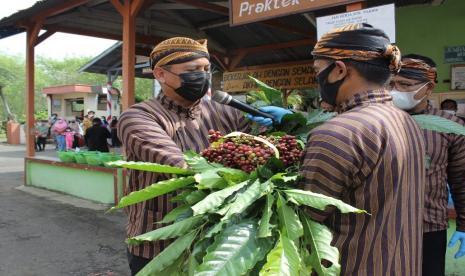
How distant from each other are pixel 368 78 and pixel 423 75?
120 centimetres

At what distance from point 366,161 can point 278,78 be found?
7093 millimetres

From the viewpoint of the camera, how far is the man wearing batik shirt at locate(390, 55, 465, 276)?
7.77ft

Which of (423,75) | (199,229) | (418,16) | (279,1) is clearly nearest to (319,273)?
(199,229)

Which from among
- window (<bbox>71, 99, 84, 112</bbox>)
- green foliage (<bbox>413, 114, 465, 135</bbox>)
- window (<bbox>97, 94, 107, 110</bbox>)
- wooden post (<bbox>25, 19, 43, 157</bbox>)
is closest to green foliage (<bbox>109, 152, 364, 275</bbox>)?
green foliage (<bbox>413, 114, 465, 135</bbox>)

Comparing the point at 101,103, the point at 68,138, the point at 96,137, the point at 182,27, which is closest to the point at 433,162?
the point at 182,27

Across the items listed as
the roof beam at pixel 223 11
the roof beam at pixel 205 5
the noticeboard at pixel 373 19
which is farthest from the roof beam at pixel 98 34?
the noticeboard at pixel 373 19

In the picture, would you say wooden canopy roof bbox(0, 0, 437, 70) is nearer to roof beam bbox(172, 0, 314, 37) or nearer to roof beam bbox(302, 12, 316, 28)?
roof beam bbox(172, 0, 314, 37)

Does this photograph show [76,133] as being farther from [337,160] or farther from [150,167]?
[337,160]

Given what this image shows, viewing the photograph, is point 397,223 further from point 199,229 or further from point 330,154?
point 199,229

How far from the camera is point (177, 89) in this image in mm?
2021

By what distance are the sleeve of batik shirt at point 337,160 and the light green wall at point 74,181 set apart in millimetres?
6343

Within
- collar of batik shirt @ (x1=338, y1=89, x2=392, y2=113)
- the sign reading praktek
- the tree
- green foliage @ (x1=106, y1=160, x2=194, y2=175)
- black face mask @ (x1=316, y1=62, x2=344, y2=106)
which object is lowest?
green foliage @ (x1=106, y1=160, x2=194, y2=175)

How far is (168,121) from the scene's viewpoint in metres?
1.96

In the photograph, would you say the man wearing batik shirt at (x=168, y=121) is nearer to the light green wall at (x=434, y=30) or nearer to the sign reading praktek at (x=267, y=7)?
the sign reading praktek at (x=267, y=7)
